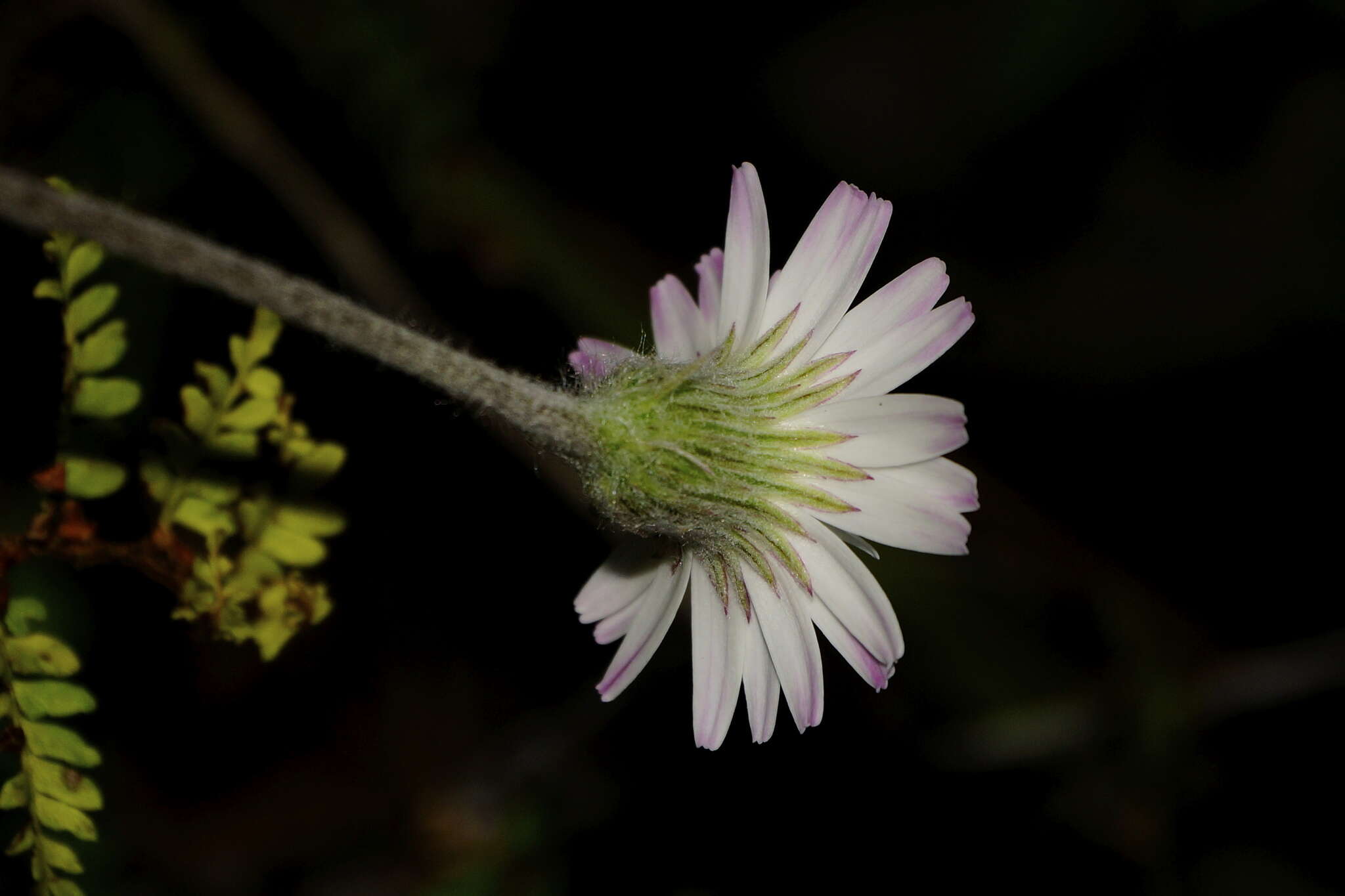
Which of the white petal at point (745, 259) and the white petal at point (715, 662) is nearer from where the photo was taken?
the white petal at point (745, 259)

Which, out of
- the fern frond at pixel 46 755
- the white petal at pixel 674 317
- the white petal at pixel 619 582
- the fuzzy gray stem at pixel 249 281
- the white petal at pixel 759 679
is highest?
the white petal at pixel 674 317

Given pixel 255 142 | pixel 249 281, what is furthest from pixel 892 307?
pixel 255 142

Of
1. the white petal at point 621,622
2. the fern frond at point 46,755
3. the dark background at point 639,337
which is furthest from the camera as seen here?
the dark background at point 639,337

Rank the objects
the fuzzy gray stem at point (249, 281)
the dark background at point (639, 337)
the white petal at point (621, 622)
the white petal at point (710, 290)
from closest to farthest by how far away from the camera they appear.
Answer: the fuzzy gray stem at point (249, 281), the white petal at point (710, 290), the white petal at point (621, 622), the dark background at point (639, 337)

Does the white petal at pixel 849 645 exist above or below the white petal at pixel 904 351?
below

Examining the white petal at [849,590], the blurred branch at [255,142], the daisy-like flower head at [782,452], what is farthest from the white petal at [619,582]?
the blurred branch at [255,142]

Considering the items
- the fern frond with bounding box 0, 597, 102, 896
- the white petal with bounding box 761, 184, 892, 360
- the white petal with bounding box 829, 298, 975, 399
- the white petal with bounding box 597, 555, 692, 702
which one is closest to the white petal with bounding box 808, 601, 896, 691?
the white petal with bounding box 597, 555, 692, 702

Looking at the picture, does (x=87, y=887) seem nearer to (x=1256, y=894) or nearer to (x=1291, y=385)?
(x=1256, y=894)

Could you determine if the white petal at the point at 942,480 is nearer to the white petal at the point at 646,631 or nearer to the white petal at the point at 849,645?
the white petal at the point at 849,645
